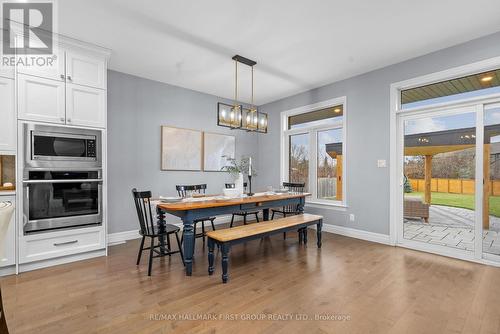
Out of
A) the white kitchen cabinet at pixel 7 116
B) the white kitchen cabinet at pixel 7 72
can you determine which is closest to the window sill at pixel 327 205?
the white kitchen cabinet at pixel 7 116

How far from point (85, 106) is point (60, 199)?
49.6 inches

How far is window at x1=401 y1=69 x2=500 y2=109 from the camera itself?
123 inches

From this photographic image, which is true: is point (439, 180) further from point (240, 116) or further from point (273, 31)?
point (273, 31)

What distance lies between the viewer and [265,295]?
232 centimetres

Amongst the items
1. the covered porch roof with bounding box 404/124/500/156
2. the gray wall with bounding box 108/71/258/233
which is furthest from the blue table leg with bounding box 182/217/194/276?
the covered porch roof with bounding box 404/124/500/156

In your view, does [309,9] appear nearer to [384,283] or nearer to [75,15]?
[75,15]

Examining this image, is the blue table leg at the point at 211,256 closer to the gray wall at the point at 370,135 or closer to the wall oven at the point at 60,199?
the wall oven at the point at 60,199

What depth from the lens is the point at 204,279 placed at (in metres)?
2.65

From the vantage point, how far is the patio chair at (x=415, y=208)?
374 centimetres

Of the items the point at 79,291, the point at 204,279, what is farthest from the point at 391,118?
the point at 79,291

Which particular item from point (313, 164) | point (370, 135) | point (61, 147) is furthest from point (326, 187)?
Result: point (61, 147)

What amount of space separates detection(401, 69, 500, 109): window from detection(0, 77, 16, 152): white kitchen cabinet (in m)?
5.35

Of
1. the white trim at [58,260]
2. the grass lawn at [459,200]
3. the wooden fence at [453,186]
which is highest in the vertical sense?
the wooden fence at [453,186]

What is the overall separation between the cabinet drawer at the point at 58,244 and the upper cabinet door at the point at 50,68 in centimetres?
197
